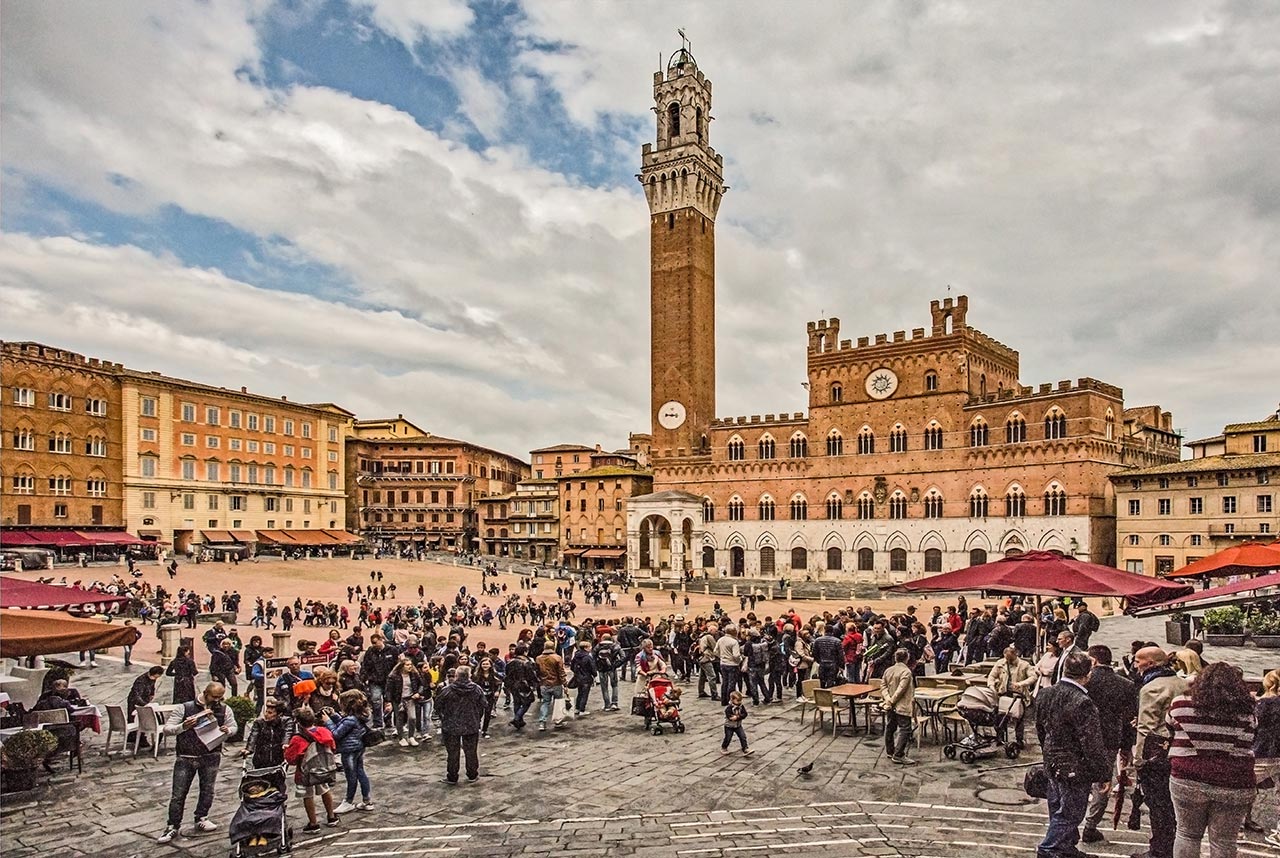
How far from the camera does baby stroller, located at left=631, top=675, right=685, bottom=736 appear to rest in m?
13.0

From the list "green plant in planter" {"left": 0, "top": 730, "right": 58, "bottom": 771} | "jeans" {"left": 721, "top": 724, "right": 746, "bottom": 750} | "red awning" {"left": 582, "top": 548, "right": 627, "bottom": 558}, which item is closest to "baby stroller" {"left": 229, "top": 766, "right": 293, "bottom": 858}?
"green plant in planter" {"left": 0, "top": 730, "right": 58, "bottom": 771}

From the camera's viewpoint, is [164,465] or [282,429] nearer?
[164,465]

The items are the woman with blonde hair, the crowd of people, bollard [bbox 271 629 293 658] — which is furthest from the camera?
bollard [bbox 271 629 293 658]

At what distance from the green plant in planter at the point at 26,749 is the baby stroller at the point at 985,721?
10.6 m

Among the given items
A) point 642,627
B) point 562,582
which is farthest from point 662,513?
point 642,627

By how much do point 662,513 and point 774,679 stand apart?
44.8 meters

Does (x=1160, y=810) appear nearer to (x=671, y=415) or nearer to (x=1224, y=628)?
(x=1224, y=628)

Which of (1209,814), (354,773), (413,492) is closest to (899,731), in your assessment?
(1209,814)

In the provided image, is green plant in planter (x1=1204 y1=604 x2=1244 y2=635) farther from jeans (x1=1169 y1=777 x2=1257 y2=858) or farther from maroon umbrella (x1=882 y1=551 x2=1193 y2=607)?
jeans (x1=1169 y1=777 x2=1257 y2=858)

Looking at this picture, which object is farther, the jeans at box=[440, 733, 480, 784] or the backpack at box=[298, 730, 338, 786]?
the jeans at box=[440, 733, 480, 784]

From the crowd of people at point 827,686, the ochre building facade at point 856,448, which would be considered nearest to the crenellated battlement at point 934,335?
the ochre building facade at point 856,448

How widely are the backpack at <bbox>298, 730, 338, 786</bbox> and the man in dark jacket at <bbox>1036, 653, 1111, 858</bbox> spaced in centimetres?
657

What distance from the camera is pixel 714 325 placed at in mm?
66375

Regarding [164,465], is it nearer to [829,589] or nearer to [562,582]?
[562,582]
